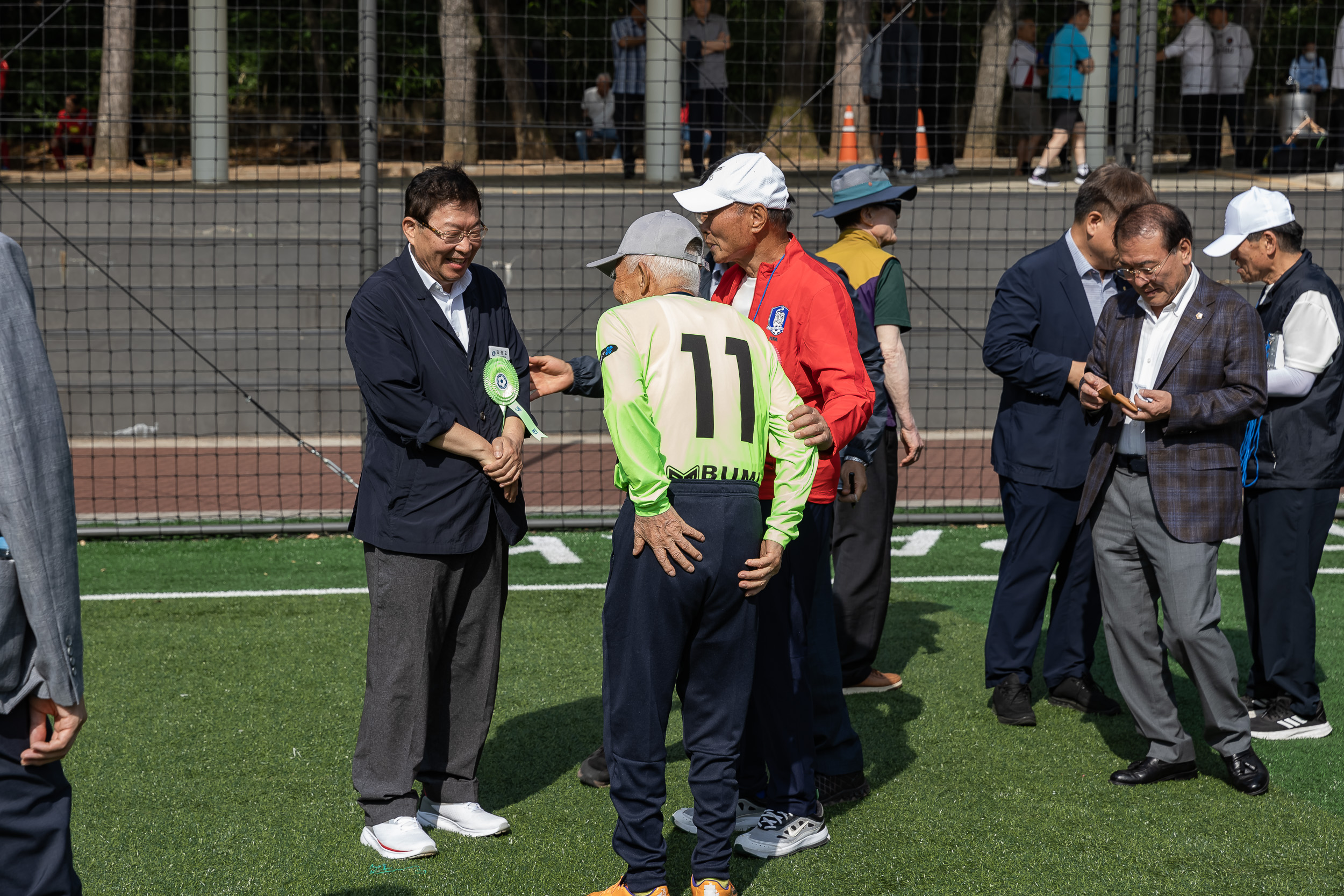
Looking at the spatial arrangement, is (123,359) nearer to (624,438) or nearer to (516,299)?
(516,299)

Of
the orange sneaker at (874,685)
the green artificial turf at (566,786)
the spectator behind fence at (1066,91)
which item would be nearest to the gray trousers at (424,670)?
the green artificial turf at (566,786)

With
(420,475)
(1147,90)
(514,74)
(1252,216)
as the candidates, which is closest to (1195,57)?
(1147,90)

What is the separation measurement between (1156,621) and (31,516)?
3.51m

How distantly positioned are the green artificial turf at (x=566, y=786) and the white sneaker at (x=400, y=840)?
4 centimetres

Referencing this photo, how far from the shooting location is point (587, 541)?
807 cm

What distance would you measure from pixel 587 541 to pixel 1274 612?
4180 millimetres

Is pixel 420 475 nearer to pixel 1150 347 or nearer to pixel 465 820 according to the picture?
pixel 465 820

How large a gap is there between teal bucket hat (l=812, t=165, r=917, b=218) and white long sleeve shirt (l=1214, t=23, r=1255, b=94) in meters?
10.2

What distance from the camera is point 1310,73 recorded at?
15227 millimetres

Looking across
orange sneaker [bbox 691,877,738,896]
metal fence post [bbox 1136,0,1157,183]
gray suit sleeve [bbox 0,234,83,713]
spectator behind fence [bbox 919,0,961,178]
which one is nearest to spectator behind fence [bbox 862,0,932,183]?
spectator behind fence [bbox 919,0,961,178]

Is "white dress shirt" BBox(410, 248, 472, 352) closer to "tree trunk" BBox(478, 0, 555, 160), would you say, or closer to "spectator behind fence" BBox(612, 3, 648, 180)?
"spectator behind fence" BBox(612, 3, 648, 180)

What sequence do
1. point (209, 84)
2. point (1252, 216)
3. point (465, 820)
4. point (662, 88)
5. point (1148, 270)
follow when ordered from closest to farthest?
point (465, 820), point (1148, 270), point (1252, 216), point (662, 88), point (209, 84)

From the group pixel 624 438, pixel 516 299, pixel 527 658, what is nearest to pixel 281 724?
pixel 527 658

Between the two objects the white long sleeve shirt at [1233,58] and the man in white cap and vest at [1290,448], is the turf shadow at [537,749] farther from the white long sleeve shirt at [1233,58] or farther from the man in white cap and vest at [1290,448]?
the white long sleeve shirt at [1233,58]
